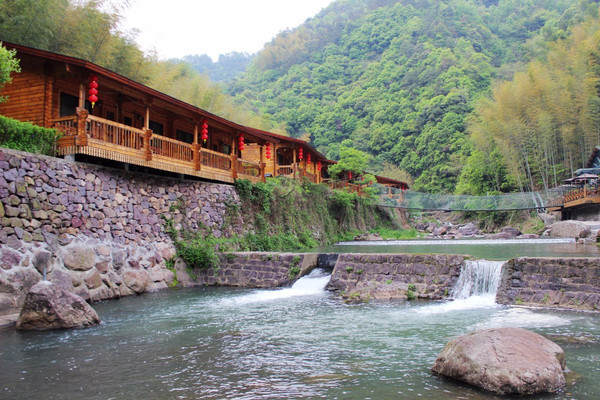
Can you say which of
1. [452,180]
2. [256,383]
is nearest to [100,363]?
[256,383]

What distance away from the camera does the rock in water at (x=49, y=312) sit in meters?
8.24

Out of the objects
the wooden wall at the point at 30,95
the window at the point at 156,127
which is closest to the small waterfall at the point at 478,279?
the wooden wall at the point at 30,95

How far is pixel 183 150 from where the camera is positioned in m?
16.0

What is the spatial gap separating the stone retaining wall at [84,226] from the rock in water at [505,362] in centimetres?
864

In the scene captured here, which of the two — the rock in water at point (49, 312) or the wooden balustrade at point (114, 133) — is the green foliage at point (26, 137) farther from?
the rock in water at point (49, 312)

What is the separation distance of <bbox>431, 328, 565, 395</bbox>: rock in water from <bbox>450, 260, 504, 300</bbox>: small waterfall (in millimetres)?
5091

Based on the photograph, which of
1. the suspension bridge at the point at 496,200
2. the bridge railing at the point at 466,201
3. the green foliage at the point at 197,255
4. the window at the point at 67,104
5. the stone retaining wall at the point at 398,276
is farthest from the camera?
the bridge railing at the point at 466,201

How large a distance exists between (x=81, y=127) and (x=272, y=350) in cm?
830

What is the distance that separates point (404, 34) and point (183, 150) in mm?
70591

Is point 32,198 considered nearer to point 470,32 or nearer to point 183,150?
point 183,150

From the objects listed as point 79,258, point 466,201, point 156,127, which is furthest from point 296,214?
point 466,201

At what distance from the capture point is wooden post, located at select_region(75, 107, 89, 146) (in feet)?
38.4

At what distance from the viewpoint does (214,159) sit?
1777cm

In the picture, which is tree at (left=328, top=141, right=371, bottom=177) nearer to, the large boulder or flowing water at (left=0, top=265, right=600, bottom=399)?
the large boulder
